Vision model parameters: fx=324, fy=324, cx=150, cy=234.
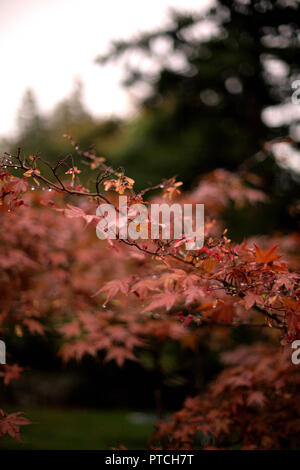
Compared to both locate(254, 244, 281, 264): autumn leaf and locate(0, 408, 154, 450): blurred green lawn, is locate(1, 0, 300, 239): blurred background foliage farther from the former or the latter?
locate(0, 408, 154, 450): blurred green lawn

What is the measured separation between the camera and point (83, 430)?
5.12 meters

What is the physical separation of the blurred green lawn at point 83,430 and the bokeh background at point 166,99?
1.1 inches

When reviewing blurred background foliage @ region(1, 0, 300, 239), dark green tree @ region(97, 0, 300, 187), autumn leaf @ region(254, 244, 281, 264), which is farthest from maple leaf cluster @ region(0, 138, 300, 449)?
dark green tree @ region(97, 0, 300, 187)

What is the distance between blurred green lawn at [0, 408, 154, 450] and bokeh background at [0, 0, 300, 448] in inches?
1.1

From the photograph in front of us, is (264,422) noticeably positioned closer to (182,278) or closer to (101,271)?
(182,278)

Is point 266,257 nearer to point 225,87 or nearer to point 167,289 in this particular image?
point 167,289

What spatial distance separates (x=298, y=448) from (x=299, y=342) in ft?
3.59

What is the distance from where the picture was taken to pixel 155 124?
7902 millimetres

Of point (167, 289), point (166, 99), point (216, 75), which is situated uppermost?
point (166, 99)

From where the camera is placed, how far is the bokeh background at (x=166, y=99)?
503 cm

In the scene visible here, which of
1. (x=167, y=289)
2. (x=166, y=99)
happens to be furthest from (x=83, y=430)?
(x=166, y=99)

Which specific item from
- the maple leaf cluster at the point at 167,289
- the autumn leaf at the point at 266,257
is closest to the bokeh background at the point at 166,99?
the maple leaf cluster at the point at 167,289

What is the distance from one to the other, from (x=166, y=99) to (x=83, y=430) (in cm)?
638

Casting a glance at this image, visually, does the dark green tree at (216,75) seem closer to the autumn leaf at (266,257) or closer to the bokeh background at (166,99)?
the bokeh background at (166,99)
